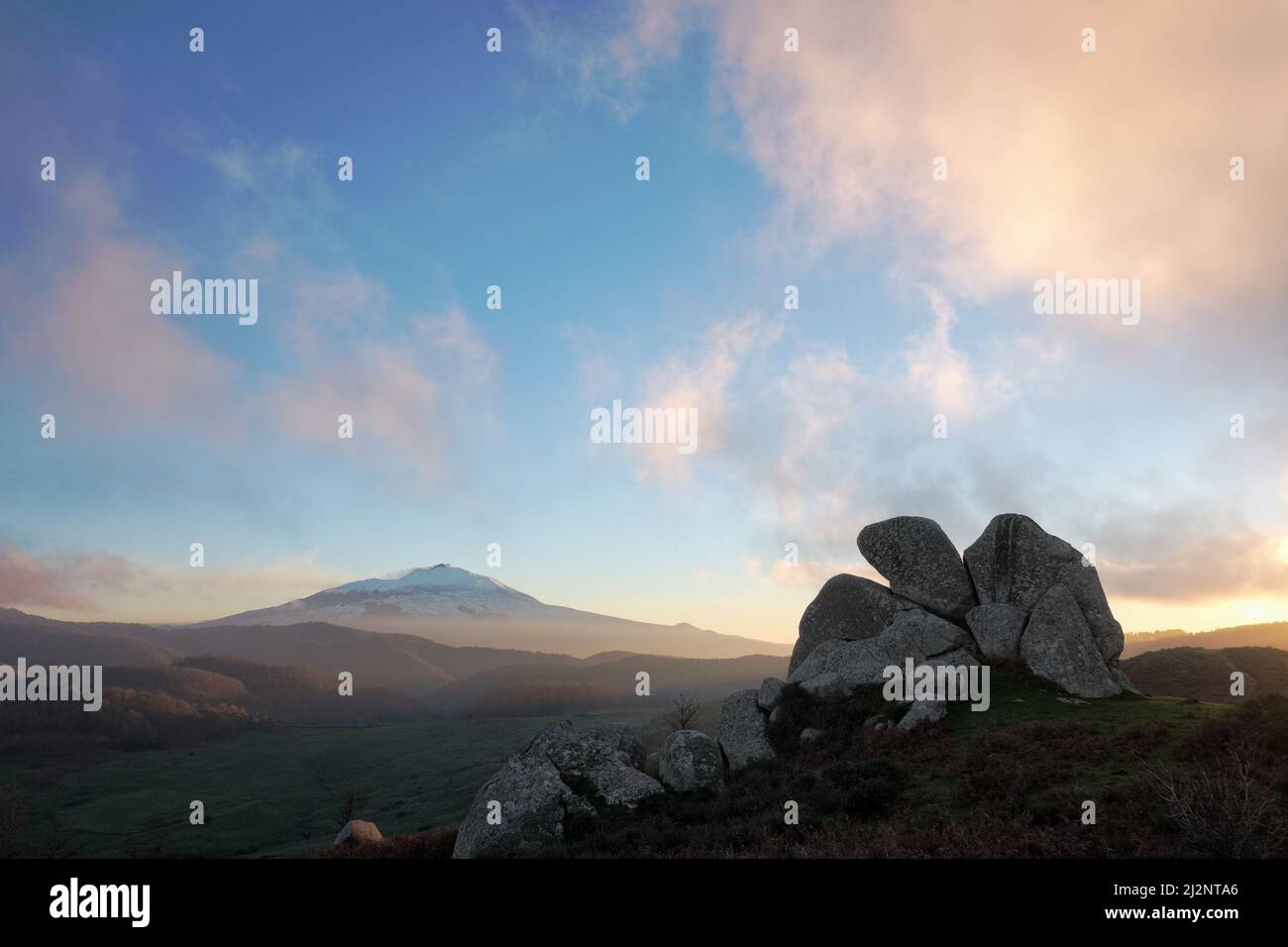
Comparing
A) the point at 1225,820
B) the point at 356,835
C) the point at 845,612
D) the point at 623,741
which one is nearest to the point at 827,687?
the point at 845,612

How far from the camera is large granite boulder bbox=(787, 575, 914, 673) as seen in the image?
39500 mm

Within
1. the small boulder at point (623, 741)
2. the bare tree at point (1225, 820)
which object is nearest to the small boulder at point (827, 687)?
the small boulder at point (623, 741)

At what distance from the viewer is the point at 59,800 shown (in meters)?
135

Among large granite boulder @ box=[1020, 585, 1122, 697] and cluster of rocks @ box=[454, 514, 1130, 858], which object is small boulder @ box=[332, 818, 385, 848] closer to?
cluster of rocks @ box=[454, 514, 1130, 858]

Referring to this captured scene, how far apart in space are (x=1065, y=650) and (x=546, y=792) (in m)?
25.5

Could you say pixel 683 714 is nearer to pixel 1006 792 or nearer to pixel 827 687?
pixel 827 687

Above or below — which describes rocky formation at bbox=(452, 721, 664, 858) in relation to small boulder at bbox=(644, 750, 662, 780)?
above

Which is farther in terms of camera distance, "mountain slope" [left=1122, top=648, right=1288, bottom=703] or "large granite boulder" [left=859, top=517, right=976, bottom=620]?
"mountain slope" [left=1122, top=648, right=1288, bottom=703]

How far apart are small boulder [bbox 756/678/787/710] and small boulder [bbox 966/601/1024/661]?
35.5ft

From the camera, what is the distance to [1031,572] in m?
36.6

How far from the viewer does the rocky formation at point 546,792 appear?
24906 millimetres

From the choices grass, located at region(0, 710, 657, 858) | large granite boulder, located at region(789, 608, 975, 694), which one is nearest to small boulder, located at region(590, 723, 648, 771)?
large granite boulder, located at region(789, 608, 975, 694)

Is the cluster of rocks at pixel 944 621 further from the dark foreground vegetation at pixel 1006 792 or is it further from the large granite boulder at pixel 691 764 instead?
the large granite boulder at pixel 691 764
